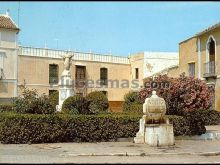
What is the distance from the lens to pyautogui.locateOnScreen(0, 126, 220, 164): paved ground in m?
11.0

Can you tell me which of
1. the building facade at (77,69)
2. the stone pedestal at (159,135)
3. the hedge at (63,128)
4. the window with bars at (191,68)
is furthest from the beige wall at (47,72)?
the stone pedestal at (159,135)

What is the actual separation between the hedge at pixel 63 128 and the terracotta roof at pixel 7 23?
23.9 m

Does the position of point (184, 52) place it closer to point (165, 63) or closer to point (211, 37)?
point (211, 37)

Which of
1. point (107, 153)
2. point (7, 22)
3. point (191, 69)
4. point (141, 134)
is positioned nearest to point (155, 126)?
point (141, 134)

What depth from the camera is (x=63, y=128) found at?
593 inches

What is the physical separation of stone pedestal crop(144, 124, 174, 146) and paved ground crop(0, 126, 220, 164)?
284 millimetres

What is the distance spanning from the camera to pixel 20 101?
1720 cm

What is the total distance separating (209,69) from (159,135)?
55.1 feet

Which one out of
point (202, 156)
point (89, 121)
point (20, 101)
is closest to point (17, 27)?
point (20, 101)

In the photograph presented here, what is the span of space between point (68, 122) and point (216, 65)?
1703 cm

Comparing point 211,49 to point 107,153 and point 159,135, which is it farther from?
point 107,153

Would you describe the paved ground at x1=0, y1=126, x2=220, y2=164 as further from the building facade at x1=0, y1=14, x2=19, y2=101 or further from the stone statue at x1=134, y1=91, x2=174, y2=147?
the building facade at x1=0, y1=14, x2=19, y2=101

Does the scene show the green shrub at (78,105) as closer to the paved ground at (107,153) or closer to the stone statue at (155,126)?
the paved ground at (107,153)

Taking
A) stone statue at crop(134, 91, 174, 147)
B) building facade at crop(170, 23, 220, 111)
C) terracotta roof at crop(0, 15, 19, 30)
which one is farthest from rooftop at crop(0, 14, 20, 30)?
stone statue at crop(134, 91, 174, 147)
